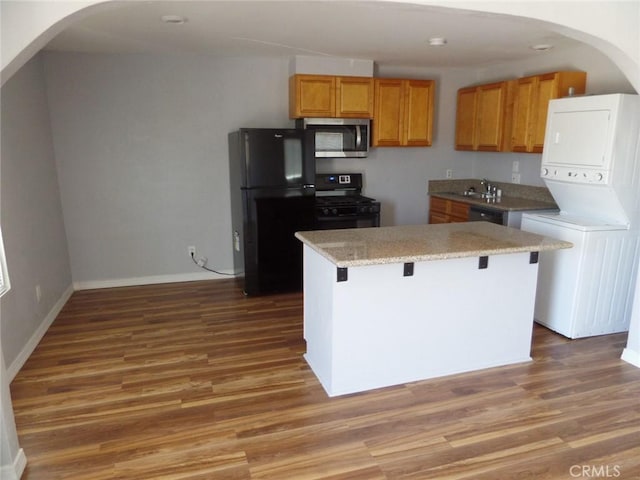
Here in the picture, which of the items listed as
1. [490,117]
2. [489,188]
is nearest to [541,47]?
[490,117]

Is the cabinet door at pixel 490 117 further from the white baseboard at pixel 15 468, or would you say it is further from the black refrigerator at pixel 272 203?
the white baseboard at pixel 15 468

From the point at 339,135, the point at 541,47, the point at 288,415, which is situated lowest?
the point at 288,415

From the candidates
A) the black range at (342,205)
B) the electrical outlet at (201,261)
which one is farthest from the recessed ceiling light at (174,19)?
the electrical outlet at (201,261)

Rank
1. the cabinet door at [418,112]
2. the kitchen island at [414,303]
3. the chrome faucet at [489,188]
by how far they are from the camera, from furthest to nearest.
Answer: the chrome faucet at [489,188], the cabinet door at [418,112], the kitchen island at [414,303]

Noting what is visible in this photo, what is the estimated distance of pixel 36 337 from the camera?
134 inches

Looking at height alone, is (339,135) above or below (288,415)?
above

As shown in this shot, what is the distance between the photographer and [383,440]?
2318mm

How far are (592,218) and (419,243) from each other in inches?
67.8

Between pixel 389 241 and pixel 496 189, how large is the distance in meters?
2.87

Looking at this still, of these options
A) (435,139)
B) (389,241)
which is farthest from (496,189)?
(389,241)

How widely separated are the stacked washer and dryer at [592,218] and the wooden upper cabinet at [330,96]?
178 cm

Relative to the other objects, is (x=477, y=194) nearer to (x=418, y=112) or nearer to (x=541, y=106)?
(x=418, y=112)

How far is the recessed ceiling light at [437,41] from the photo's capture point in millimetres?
3700

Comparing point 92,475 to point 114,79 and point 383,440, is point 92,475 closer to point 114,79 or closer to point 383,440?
point 383,440
